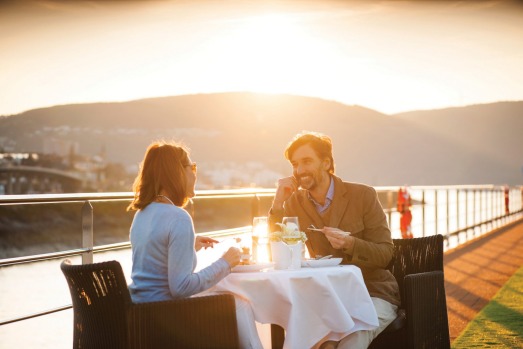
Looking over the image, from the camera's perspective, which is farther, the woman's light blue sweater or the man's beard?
the man's beard

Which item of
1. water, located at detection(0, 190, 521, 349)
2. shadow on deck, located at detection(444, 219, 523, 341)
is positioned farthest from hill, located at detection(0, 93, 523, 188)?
shadow on deck, located at detection(444, 219, 523, 341)

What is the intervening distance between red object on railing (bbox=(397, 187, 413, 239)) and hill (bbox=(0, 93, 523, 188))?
6557 cm

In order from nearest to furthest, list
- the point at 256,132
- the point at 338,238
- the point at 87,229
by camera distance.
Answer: the point at 338,238, the point at 87,229, the point at 256,132

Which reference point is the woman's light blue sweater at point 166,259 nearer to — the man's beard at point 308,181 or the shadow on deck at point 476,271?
the man's beard at point 308,181

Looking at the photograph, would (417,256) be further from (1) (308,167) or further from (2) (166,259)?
(2) (166,259)

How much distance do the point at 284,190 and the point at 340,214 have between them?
383mm

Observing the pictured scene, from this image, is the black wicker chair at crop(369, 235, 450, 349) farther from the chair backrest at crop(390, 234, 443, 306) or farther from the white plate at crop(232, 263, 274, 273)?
the white plate at crop(232, 263, 274, 273)

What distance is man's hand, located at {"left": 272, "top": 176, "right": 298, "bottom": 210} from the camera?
3953 mm

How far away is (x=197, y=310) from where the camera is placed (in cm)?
284

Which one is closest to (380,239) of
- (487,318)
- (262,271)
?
(262,271)

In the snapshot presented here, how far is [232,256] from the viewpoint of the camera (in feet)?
9.98

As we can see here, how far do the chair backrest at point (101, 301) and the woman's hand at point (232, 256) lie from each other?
1.50 ft

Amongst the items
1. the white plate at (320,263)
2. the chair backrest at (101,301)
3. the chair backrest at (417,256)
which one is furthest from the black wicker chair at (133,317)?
the chair backrest at (417,256)

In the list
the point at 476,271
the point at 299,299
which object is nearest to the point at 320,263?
the point at 299,299
